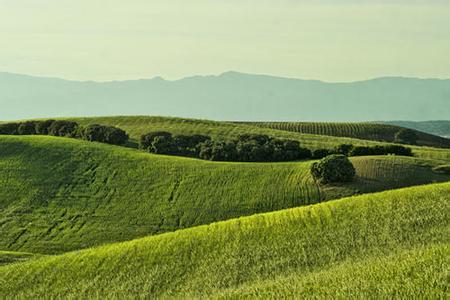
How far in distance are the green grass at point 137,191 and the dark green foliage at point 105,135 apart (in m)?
14.8

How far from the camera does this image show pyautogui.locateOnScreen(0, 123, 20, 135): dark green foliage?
447 ft

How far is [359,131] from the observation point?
577 ft

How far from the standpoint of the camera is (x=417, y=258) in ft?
103

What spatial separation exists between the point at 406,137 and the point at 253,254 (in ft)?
413

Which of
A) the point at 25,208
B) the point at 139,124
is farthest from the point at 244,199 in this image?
the point at 139,124

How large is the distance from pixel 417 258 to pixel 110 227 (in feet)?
173

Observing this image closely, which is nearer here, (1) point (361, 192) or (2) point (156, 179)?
(1) point (361, 192)

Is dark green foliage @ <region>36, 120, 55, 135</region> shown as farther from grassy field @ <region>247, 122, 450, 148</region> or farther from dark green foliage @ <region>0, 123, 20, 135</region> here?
grassy field @ <region>247, 122, 450, 148</region>

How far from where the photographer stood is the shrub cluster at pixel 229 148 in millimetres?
107625

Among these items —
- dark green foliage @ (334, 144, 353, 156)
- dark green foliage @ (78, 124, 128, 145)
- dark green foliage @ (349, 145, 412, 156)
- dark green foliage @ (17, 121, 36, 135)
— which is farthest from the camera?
dark green foliage @ (17, 121, 36, 135)

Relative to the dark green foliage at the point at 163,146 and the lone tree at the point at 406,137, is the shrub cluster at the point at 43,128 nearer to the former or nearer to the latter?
the dark green foliage at the point at 163,146

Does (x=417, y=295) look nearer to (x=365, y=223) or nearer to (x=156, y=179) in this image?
(x=365, y=223)

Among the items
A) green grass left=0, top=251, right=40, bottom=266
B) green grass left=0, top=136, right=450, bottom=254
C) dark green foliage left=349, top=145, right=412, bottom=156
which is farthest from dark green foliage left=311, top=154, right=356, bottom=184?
green grass left=0, top=251, right=40, bottom=266

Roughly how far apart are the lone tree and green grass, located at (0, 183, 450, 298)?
106222mm
